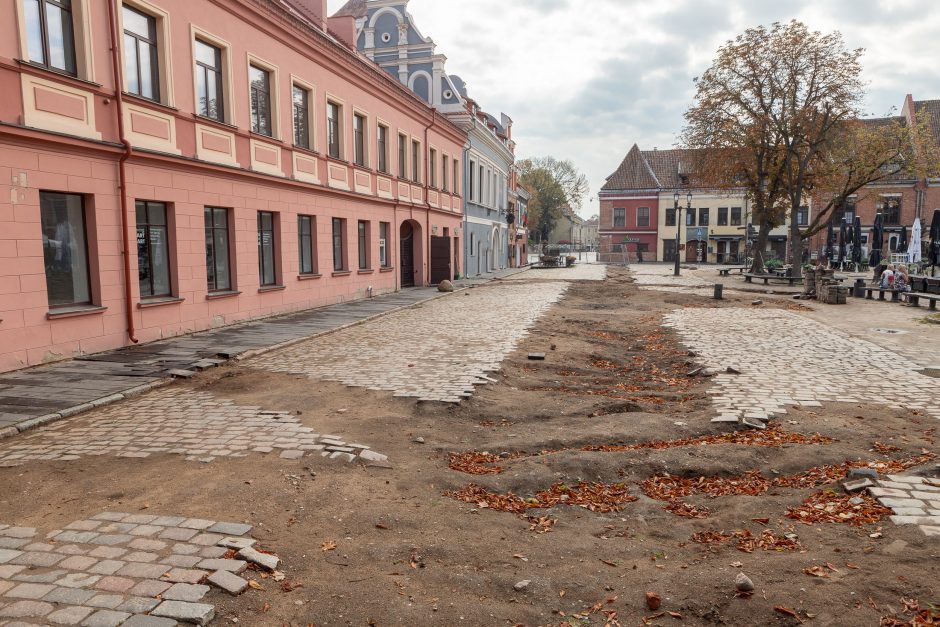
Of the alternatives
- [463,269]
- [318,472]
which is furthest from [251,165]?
[463,269]

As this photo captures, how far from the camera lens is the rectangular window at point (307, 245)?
17703mm

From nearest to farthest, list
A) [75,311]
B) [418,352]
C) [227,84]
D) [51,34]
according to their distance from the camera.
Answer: [51,34], [75,311], [418,352], [227,84]

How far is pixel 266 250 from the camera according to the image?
1606cm

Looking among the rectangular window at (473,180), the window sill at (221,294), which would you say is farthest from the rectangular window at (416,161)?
the window sill at (221,294)

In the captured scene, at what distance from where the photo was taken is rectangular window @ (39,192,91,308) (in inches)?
385

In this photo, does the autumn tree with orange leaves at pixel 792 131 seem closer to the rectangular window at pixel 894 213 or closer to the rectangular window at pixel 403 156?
Answer: the rectangular window at pixel 403 156

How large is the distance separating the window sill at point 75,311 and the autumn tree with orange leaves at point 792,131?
32727 millimetres

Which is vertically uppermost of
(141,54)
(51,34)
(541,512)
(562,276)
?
(141,54)

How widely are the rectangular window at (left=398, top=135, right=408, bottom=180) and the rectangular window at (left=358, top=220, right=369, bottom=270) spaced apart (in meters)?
3.98

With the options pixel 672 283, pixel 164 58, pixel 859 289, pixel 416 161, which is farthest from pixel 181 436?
pixel 672 283

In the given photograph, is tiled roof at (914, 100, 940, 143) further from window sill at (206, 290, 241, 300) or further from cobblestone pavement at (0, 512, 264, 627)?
cobblestone pavement at (0, 512, 264, 627)

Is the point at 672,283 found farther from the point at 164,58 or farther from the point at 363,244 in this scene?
the point at 164,58

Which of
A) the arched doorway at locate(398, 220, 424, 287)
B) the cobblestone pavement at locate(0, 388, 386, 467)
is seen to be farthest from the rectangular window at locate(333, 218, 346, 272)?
the cobblestone pavement at locate(0, 388, 386, 467)

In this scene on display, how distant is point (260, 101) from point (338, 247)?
550 cm
